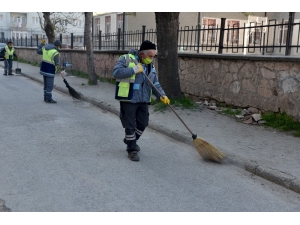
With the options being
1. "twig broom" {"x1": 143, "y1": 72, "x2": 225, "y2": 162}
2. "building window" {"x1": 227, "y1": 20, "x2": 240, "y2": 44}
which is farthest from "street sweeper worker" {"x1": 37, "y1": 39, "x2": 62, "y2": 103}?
"twig broom" {"x1": 143, "y1": 72, "x2": 225, "y2": 162}

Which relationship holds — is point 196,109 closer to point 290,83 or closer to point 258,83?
point 258,83

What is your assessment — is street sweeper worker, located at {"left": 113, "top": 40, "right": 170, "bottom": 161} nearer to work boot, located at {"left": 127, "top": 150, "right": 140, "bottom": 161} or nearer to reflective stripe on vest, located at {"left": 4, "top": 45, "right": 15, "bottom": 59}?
work boot, located at {"left": 127, "top": 150, "right": 140, "bottom": 161}

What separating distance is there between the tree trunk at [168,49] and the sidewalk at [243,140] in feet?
2.75

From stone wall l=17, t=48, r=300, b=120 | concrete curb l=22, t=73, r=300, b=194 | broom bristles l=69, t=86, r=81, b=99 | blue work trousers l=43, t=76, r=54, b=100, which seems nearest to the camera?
concrete curb l=22, t=73, r=300, b=194

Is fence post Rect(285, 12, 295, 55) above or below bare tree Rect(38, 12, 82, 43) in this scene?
below

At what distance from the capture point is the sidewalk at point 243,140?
4948 mm

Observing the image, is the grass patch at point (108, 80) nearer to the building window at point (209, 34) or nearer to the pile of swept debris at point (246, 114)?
the building window at point (209, 34)

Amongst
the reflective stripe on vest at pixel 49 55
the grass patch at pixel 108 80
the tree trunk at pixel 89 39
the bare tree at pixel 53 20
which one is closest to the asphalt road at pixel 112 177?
the reflective stripe on vest at pixel 49 55

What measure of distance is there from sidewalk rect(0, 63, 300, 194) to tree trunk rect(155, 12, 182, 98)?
84cm

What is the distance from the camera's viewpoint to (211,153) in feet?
17.8

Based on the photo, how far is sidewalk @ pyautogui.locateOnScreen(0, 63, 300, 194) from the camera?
4.95 metres

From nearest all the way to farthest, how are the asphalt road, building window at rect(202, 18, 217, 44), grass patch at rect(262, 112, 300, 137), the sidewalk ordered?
the asphalt road < the sidewalk < grass patch at rect(262, 112, 300, 137) < building window at rect(202, 18, 217, 44)

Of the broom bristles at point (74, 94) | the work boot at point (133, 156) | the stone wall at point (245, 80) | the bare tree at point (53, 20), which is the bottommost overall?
the work boot at point (133, 156)

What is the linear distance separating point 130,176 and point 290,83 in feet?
13.7
